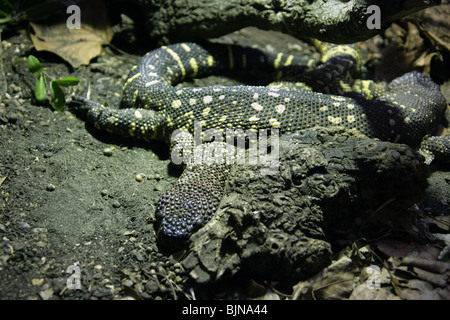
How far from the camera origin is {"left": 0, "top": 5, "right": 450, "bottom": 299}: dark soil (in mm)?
2324

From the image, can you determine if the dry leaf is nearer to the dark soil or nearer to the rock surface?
the rock surface

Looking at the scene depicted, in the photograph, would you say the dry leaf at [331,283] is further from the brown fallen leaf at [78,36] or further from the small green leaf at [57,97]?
the brown fallen leaf at [78,36]

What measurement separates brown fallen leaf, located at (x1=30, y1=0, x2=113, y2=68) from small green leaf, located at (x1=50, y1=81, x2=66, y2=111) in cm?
63

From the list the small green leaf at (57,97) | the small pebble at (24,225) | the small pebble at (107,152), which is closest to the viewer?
the small pebble at (24,225)

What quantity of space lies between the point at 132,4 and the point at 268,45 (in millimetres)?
1973

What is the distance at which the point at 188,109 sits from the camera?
3.57 metres

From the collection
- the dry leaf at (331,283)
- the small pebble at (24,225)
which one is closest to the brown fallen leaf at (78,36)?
the small pebble at (24,225)

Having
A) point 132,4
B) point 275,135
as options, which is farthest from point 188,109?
point 132,4

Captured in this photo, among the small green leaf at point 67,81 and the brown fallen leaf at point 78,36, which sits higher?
the brown fallen leaf at point 78,36

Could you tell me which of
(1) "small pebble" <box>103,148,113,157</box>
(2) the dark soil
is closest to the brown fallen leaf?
(2) the dark soil

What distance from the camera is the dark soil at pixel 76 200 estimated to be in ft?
7.63

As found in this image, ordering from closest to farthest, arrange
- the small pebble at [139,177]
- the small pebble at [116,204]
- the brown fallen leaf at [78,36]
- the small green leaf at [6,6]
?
the small pebble at [116,204]
the small pebble at [139,177]
the small green leaf at [6,6]
the brown fallen leaf at [78,36]

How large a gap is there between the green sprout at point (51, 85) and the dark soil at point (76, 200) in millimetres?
113

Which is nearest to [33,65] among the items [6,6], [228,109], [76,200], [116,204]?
[6,6]
